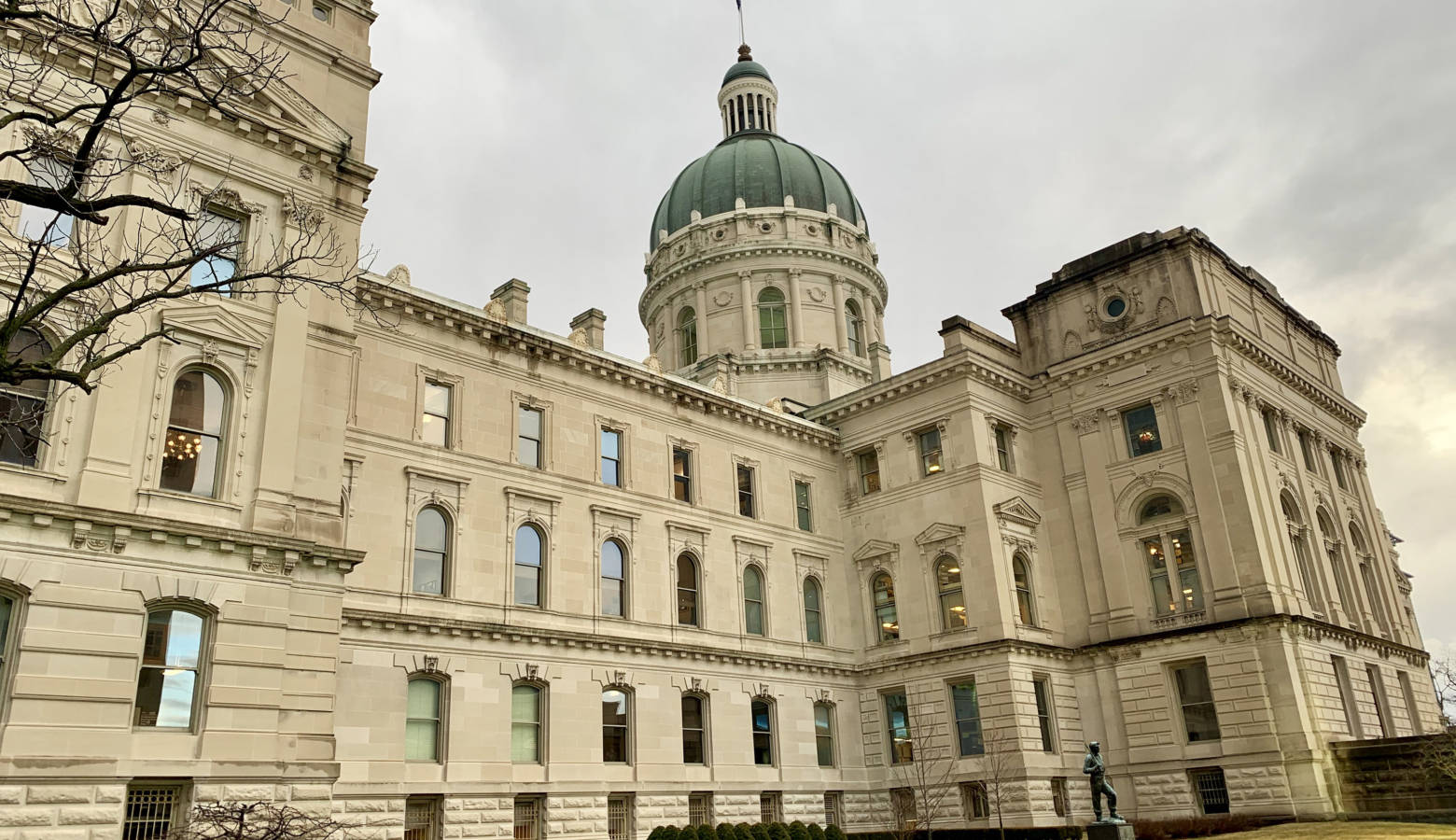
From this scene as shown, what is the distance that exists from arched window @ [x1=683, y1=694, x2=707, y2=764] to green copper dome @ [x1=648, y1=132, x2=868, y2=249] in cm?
3609

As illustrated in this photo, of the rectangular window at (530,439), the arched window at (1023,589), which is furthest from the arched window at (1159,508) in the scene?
the rectangular window at (530,439)

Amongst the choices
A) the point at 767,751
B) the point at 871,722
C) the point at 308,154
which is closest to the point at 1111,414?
the point at 871,722

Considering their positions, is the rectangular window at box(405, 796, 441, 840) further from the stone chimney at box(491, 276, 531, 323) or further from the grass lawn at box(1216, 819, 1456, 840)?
the grass lawn at box(1216, 819, 1456, 840)

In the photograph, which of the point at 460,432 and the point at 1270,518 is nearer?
the point at 460,432

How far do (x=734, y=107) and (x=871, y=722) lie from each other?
49.0 meters

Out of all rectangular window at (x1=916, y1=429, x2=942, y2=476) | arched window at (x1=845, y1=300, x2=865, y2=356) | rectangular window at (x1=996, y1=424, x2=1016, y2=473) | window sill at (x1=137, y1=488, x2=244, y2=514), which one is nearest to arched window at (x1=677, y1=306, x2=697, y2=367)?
arched window at (x1=845, y1=300, x2=865, y2=356)

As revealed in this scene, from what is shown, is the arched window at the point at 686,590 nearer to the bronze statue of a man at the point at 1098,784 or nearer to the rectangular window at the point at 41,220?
the bronze statue of a man at the point at 1098,784

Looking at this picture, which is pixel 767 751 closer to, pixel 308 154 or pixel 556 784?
pixel 556 784

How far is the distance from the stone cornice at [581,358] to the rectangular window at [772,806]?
13.7 meters

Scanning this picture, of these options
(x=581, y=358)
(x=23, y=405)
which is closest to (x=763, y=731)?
(x=581, y=358)

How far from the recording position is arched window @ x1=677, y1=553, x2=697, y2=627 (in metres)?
36.2

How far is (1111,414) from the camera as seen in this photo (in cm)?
4031

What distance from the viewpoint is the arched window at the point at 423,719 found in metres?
27.9

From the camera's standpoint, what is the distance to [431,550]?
3025 cm
